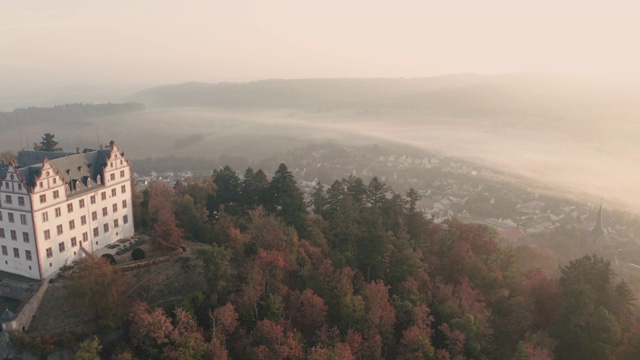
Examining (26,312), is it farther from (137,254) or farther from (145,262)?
(137,254)

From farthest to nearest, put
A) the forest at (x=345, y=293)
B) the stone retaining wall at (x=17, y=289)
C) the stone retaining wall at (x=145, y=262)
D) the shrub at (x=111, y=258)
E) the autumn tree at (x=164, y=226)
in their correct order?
the autumn tree at (x=164, y=226), the shrub at (x=111, y=258), the stone retaining wall at (x=145, y=262), the stone retaining wall at (x=17, y=289), the forest at (x=345, y=293)

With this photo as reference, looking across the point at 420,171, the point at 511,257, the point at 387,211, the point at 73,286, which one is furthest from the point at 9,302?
the point at 420,171

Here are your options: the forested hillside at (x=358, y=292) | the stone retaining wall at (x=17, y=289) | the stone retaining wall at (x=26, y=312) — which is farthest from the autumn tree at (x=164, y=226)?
the stone retaining wall at (x=17, y=289)

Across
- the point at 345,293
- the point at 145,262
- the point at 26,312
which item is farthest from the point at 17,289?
the point at 345,293

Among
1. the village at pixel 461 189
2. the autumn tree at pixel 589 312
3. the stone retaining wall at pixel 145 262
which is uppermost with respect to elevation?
the stone retaining wall at pixel 145 262

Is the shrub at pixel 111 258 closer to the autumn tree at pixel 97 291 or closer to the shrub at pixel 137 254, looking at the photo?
the shrub at pixel 137 254

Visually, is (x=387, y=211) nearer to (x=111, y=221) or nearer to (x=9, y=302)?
(x=111, y=221)
